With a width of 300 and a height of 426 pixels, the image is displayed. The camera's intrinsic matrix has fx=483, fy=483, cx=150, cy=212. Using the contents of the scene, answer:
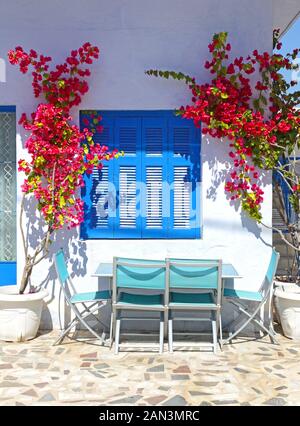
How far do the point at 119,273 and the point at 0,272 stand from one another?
1.77 meters

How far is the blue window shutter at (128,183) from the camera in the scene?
17.3 feet

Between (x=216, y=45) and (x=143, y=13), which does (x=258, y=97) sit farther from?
(x=143, y=13)

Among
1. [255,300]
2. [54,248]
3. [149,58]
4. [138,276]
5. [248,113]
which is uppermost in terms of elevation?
[149,58]

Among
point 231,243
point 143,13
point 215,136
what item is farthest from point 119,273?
point 143,13

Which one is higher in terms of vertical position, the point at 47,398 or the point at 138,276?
the point at 138,276

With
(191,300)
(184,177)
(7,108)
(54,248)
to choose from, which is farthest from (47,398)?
(7,108)

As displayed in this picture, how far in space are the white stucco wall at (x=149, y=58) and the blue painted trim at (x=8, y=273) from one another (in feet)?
0.63

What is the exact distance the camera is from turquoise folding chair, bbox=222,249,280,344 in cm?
468

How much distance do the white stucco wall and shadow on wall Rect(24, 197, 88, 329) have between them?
2 centimetres

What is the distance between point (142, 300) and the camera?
4.55m

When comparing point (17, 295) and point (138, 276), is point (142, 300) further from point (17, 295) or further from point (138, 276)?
point (17, 295)

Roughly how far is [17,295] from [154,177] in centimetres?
189

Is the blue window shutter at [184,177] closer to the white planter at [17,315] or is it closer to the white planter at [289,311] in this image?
the white planter at [289,311]

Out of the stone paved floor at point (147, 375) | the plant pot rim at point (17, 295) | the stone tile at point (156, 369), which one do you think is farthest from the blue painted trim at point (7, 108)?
the stone tile at point (156, 369)
